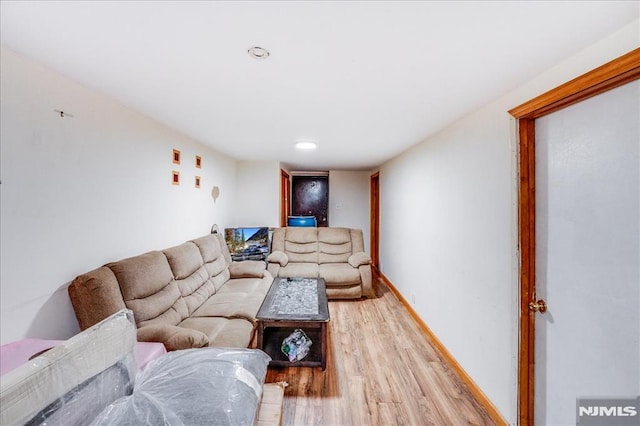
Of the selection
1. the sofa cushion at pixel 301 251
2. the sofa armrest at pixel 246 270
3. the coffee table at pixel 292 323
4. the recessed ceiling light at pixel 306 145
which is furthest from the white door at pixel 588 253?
the sofa cushion at pixel 301 251

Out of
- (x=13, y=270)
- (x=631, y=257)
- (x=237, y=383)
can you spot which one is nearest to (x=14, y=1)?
(x=13, y=270)

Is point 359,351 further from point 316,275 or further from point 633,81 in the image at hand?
point 633,81

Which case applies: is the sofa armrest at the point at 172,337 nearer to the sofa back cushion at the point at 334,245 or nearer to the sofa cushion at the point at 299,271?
the sofa cushion at the point at 299,271

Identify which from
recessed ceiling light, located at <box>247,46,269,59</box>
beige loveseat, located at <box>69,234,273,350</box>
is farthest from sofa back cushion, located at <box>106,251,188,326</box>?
recessed ceiling light, located at <box>247,46,269,59</box>

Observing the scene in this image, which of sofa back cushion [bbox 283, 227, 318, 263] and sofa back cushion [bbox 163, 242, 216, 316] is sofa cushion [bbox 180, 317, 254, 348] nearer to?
sofa back cushion [bbox 163, 242, 216, 316]

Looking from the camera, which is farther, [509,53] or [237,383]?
[509,53]

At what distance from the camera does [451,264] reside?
98.7 inches

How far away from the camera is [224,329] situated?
85.7 inches

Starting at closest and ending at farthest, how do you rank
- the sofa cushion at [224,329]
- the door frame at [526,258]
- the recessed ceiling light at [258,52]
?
1. the recessed ceiling light at [258,52]
2. the door frame at [526,258]
3. the sofa cushion at [224,329]

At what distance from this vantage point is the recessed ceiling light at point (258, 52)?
1294mm

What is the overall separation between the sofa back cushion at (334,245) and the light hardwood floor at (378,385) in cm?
156

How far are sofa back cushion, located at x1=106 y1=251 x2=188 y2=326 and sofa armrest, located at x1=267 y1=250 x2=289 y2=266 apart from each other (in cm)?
185

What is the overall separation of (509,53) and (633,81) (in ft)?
1.58

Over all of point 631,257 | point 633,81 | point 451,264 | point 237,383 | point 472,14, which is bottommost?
point 237,383
